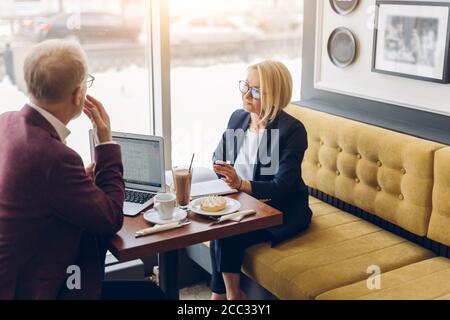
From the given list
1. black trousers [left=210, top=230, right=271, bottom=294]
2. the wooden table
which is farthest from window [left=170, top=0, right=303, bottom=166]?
the wooden table

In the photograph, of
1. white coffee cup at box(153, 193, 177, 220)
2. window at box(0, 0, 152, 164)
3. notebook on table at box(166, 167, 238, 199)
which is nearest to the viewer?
white coffee cup at box(153, 193, 177, 220)

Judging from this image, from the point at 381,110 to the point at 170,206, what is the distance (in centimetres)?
141

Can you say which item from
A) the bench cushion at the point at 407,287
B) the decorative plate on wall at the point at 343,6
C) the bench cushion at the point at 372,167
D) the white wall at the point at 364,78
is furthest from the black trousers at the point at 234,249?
the decorative plate on wall at the point at 343,6

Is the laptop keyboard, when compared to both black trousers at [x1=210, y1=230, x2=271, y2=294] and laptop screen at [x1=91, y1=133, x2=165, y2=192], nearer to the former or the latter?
laptop screen at [x1=91, y1=133, x2=165, y2=192]

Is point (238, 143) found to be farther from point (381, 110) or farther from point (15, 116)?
point (15, 116)

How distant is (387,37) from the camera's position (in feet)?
9.30

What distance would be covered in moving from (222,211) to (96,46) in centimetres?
128

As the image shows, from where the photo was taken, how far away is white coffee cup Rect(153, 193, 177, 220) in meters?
2.07

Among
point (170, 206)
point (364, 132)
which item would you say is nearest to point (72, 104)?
point (170, 206)

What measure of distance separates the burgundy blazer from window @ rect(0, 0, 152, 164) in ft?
3.65

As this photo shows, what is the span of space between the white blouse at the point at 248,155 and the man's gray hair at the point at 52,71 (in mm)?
1141

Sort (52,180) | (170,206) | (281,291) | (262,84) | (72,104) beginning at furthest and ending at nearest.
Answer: (262,84) → (281,291) → (170,206) → (72,104) → (52,180)

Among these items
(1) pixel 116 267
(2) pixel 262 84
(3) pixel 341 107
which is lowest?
(1) pixel 116 267

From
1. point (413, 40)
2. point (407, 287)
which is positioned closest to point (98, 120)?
point (407, 287)
